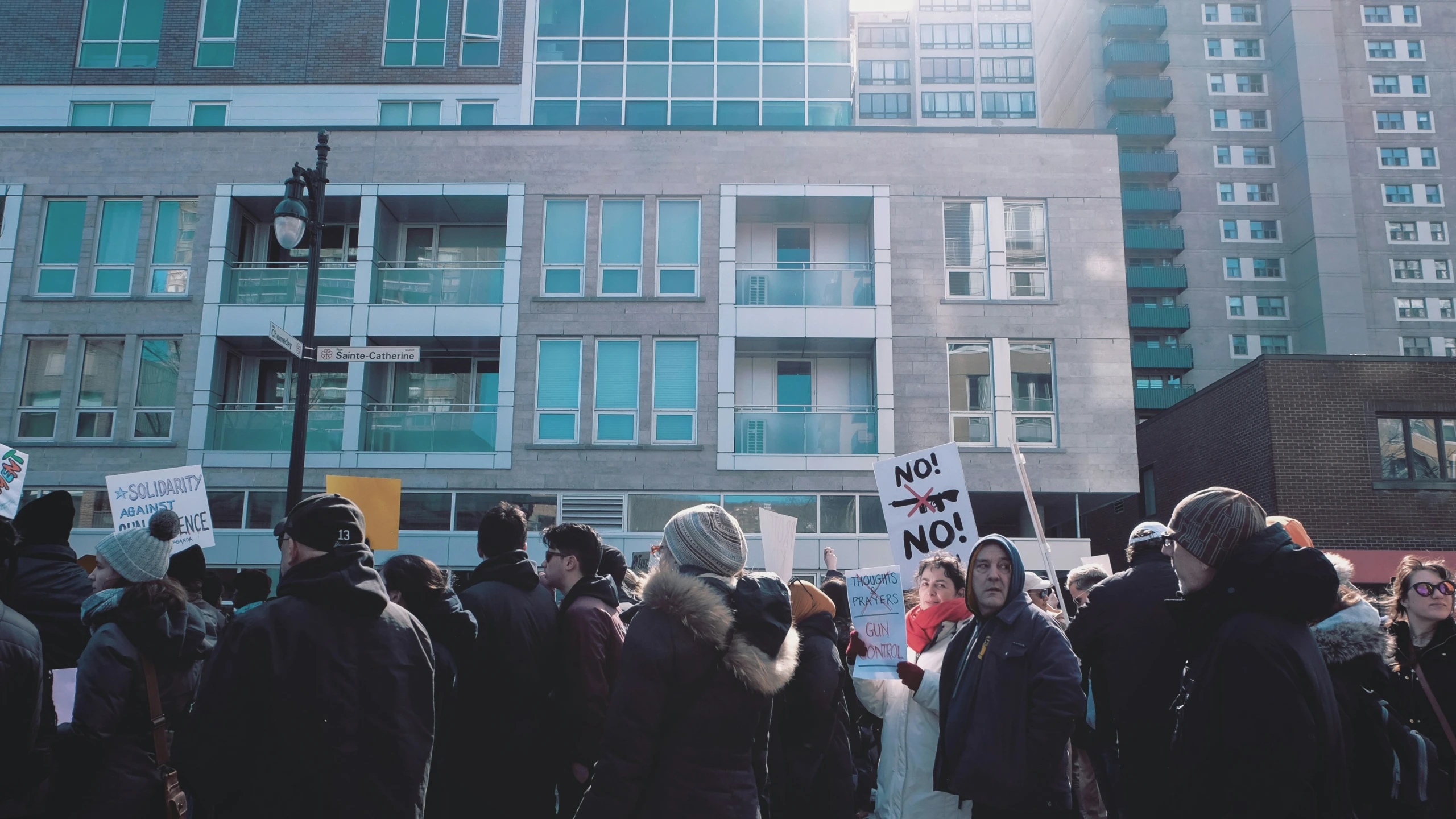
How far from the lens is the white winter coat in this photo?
5402 mm

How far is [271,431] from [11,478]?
11256 mm

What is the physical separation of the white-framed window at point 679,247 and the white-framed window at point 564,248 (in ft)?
5.48

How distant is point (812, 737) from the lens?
5.64 m

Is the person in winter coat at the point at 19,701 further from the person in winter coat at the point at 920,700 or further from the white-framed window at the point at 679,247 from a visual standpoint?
the white-framed window at the point at 679,247

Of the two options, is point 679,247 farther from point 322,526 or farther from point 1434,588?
point 322,526

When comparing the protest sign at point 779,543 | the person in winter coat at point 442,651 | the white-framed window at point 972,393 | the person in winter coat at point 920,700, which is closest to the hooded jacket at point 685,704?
the person in winter coat at point 442,651

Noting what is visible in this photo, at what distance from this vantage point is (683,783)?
11.9 feet

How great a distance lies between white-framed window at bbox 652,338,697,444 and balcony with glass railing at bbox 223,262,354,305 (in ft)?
22.7

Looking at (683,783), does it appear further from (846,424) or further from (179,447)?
(179,447)

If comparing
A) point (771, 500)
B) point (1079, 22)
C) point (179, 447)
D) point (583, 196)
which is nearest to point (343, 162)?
point (583, 196)

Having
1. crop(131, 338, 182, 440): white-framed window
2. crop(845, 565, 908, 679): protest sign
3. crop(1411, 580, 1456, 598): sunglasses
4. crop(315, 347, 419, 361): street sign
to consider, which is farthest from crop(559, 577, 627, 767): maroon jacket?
crop(131, 338, 182, 440): white-framed window

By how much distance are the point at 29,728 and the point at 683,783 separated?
2.22 metres

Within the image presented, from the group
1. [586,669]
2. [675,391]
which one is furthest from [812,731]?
Answer: [675,391]

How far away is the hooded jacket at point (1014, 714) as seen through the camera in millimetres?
4484
